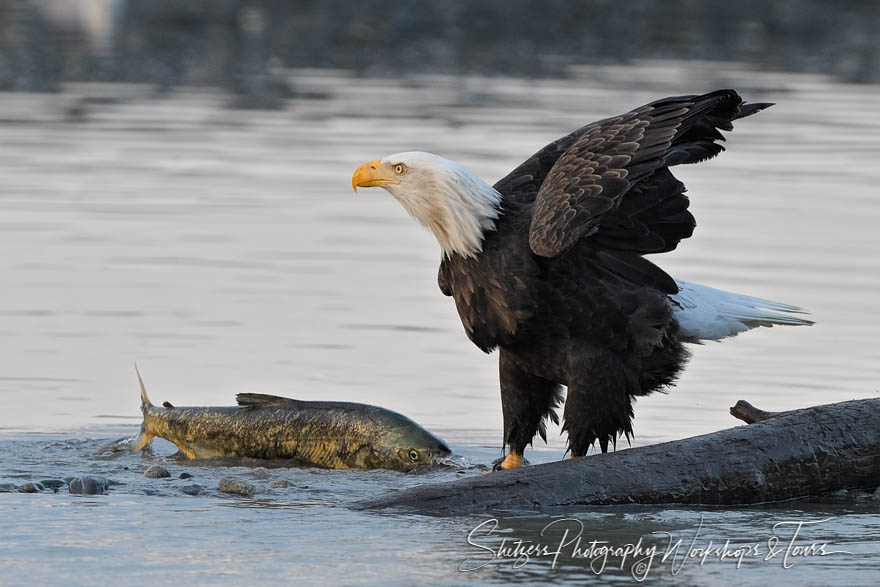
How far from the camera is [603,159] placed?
6.58m

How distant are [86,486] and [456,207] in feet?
5.60

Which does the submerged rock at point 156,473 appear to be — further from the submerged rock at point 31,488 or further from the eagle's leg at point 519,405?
the eagle's leg at point 519,405

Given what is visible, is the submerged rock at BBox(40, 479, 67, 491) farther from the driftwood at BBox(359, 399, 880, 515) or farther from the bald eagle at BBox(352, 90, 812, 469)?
the bald eagle at BBox(352, 90, 812, 469)

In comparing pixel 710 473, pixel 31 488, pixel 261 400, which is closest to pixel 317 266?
pixel 261 400

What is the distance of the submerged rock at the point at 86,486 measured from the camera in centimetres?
635

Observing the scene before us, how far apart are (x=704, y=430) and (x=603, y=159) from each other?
1.68 meters

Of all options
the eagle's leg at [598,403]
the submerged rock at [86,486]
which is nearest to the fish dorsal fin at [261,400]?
the submerged rock at [86,486]

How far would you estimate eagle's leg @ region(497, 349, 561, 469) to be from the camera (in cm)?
695

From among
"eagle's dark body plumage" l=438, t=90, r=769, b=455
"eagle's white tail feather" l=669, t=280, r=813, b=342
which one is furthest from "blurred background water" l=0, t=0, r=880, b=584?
"eagle's white tail feather" l=669, t=280, r=813, b=342

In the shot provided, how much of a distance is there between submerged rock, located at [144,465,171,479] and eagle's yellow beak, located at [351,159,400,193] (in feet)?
4.49

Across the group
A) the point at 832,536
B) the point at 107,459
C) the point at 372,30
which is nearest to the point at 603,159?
the point at 832,536

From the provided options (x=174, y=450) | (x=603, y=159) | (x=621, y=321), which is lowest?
(x=174, y=450)

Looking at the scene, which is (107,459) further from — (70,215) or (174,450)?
(70,215)

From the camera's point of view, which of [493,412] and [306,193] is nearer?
[493,412]
